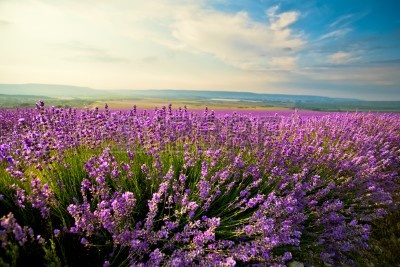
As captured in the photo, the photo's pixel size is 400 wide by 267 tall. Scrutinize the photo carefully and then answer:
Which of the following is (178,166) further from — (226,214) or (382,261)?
(382,261)

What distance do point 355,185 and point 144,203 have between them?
298cm

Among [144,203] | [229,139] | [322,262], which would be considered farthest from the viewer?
[229,139]

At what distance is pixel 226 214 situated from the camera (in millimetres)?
3193

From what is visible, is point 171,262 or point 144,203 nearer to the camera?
point 171,262

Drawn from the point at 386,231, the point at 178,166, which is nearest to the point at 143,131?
the point at 178,166

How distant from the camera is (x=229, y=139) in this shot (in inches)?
170

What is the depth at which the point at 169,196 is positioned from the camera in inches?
101

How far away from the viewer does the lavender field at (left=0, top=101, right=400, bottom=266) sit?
223 centimetres

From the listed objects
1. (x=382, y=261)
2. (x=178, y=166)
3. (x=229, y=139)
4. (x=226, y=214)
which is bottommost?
(x=382, y=261)

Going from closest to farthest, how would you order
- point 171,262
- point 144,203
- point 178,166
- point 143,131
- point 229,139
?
1. point 171,262
2. point 144,203
3. point 178,166
4. point 143,131
5. point 229,139

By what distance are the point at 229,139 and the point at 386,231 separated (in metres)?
2.40

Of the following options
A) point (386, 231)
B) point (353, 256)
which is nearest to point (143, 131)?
point (353, 256)

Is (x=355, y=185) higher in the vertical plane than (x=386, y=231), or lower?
higher

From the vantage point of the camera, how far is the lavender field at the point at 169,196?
223 centimetres
